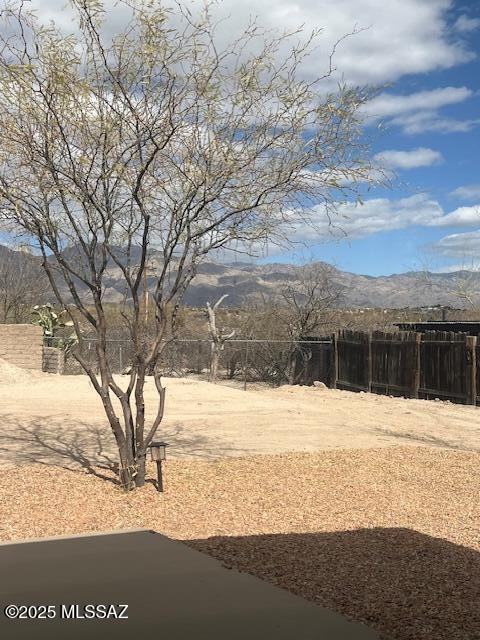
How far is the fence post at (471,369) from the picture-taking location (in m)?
18.4

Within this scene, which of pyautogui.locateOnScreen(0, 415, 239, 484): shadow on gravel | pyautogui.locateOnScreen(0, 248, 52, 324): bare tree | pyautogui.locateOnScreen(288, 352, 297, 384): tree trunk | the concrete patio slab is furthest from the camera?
pyautogui.locateOnScreen(0, 248, 52, 324): bare tree

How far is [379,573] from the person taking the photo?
534 cm


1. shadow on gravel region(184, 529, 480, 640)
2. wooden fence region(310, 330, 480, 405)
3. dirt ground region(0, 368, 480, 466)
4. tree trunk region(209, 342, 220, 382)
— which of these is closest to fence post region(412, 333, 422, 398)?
wooden fence region(310, 330, 480, 405)

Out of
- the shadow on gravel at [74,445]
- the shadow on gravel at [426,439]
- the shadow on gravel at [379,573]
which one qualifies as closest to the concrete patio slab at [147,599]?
the shadow on gravel at [379,573]

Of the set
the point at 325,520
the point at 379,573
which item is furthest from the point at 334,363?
the point at 379,573

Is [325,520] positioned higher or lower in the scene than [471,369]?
lower

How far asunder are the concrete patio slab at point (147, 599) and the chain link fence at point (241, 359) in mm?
19664

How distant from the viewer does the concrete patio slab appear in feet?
12.6

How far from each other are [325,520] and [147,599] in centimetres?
304

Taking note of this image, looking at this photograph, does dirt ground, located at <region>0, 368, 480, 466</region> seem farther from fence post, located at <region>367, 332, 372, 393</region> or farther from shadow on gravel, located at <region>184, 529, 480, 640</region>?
shadow on gravel, located at <region>184, 529, 480, 640</region>

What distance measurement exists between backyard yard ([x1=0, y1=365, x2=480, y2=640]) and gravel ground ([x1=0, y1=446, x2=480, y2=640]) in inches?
0.7

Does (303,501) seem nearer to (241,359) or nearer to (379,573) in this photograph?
(379,573)

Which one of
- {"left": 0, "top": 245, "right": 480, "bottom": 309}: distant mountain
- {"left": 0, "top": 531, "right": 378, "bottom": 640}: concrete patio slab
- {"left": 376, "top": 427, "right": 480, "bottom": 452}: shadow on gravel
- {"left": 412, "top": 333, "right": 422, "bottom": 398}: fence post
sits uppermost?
{"left": 0, "top": 245, "right": 480, "bottom": 309}: distant mountain

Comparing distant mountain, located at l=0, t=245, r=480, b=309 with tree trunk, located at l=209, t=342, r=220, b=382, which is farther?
tree trunk, located at l=209, t=342, r=220, b=382
